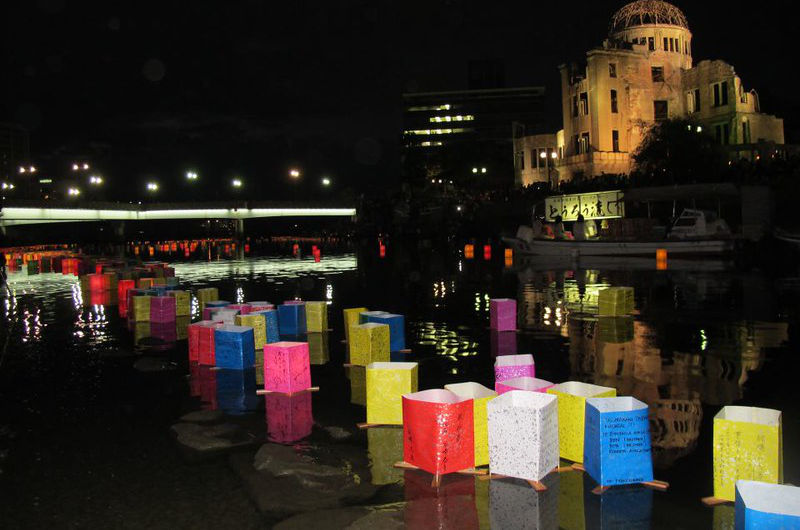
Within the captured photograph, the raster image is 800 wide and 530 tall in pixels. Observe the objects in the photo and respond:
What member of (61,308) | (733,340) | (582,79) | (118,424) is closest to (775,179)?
(582,79)

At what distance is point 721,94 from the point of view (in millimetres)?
65000

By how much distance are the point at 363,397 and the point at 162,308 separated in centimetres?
943

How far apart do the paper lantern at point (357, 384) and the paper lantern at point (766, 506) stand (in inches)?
219

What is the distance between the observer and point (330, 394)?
10.1 meters

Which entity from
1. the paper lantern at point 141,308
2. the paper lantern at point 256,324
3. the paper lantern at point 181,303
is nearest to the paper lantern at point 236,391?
the paper lantern at point 256,324

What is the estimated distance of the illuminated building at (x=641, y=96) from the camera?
64.1 meters

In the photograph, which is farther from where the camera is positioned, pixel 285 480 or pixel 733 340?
pixel 733 340

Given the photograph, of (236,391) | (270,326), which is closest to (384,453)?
(236,391)

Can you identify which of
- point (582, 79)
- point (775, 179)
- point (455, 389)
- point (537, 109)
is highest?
point (537, 109)

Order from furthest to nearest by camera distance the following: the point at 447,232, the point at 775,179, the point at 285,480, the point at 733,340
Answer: the point at 447,232 → the point at 775,179 → the point at 733,340 → the point at 285,480

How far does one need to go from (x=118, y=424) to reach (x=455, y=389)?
4.39 metres

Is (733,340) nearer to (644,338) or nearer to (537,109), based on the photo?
(644,338)

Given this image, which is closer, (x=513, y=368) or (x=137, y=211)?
(x=513, y=368)

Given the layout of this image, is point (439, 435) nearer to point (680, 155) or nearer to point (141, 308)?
point (141, 308)
